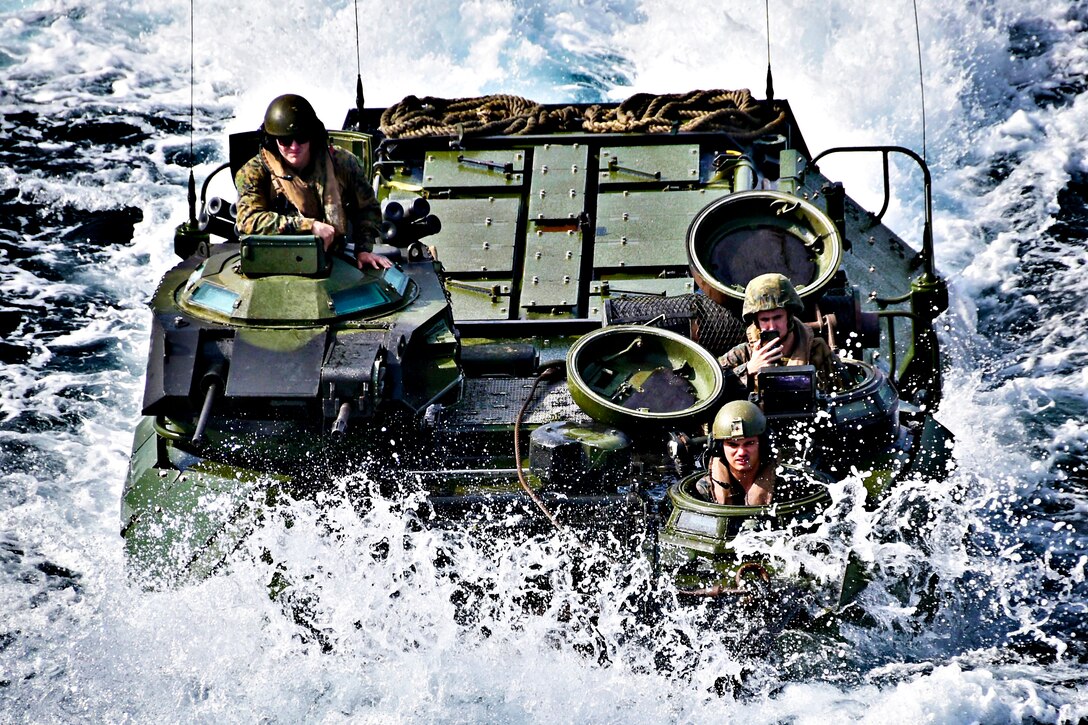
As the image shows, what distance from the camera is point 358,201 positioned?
43.2ft

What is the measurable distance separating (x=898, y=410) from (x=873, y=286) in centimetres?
239

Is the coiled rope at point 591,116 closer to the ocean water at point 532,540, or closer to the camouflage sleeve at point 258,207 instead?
the ocean water at point 532,540

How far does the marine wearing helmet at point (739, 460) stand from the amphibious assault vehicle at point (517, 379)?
0.16 metres

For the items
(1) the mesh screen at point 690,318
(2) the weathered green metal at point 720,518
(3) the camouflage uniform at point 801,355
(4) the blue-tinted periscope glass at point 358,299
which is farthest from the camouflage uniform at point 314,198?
(2) the weathered green metal at point 720,518

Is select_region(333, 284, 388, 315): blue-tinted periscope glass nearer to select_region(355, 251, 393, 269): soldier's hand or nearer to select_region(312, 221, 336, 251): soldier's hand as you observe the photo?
select_region(355, 251, 393, 269): soldier's hand

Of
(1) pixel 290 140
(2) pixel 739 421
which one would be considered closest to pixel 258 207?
(1) pixel 290 140

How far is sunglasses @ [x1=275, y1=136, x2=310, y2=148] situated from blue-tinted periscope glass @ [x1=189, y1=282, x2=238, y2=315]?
109 centimetres

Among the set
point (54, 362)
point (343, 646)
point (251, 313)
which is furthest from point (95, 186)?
point (343, 646)

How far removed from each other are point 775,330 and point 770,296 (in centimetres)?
23

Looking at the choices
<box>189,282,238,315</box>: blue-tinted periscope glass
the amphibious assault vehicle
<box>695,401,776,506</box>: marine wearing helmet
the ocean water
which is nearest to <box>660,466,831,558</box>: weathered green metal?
the amphibious assault vehicle

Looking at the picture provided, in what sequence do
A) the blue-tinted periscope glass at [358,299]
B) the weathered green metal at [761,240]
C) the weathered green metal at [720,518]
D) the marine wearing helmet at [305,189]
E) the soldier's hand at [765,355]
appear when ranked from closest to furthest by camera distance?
the weathered green metal at [720,518], the soldier's hand at [765,355], the blue-tinted periscope glass at [358,299], the marine wearing helmet at [305,189], the weathered green metal at [761,240]

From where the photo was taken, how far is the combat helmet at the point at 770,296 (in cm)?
1198

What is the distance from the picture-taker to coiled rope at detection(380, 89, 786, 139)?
15.7 metres

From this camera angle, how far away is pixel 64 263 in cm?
1812
